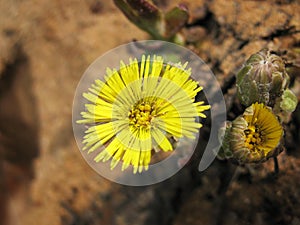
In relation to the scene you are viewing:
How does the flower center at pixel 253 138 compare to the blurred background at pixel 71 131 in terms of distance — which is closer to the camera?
the flower center at pixel 253 138

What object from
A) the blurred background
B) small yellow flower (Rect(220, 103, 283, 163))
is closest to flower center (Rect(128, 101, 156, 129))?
small yellow flower (Rect(220, 103, 283, 163))

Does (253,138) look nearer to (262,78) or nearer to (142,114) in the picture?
(262,78)

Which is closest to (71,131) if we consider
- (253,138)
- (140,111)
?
(140,111)

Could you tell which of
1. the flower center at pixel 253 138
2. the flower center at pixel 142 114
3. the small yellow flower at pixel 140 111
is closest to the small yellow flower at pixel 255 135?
the flower center at pixel 253 138

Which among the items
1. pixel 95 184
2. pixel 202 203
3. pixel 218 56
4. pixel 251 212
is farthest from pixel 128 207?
pixel 218 56

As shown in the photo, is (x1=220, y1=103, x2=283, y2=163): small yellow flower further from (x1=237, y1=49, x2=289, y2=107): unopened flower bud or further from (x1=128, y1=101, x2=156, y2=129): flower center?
(x1=128, y1=101, x2=156, y2=129): flower center

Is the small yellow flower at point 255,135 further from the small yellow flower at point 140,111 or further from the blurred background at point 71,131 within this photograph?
the blurred background at point 71,131
